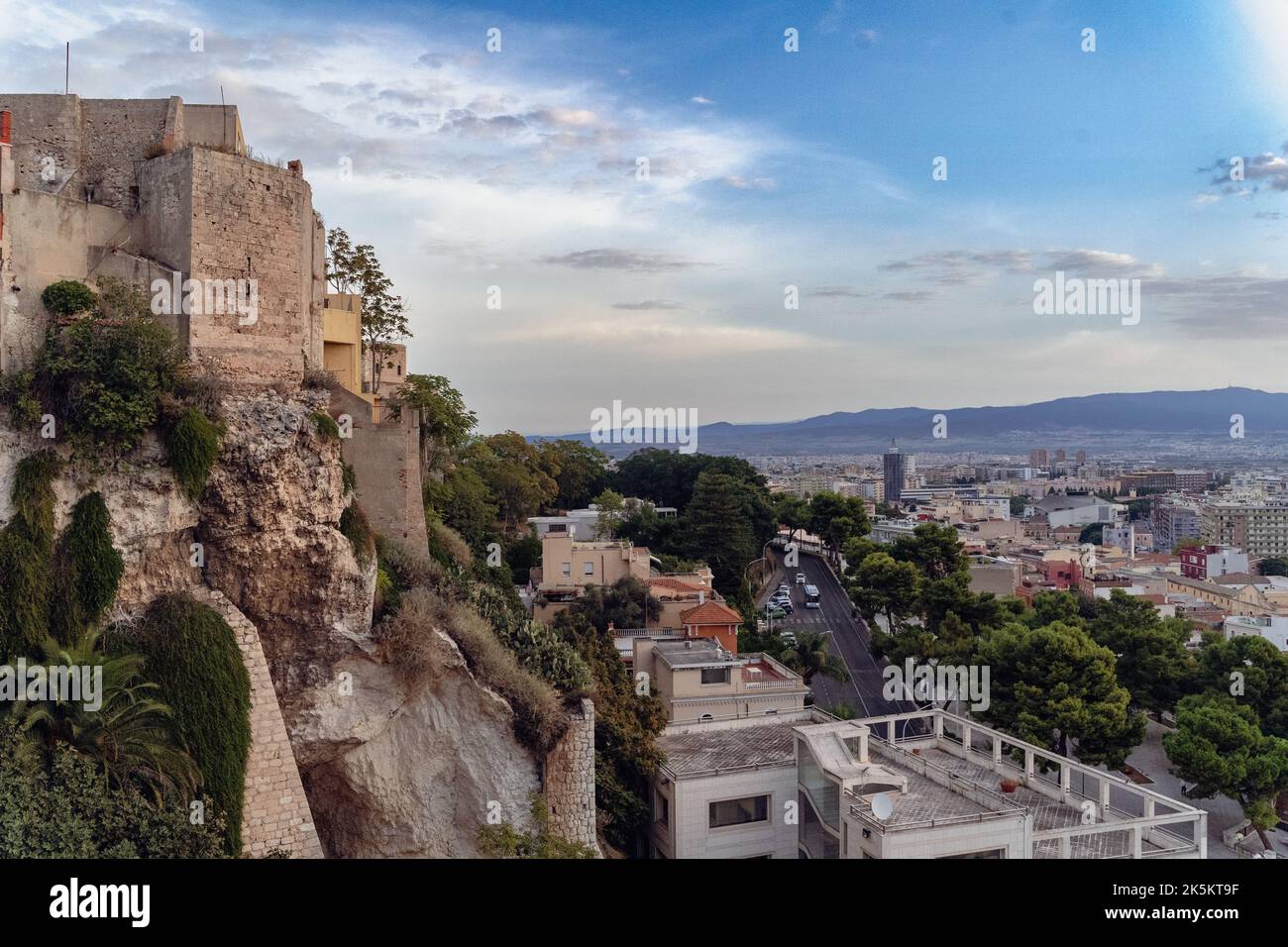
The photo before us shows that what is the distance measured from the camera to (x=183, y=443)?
1334 centimetres

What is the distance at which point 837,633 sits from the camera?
1531 inches

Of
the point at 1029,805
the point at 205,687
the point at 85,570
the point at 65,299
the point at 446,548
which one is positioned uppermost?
the point at 65,299

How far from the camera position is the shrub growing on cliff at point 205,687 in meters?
12.6

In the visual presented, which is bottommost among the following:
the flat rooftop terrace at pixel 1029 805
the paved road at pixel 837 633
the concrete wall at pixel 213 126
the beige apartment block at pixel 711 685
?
the paved road at pixel 837 633

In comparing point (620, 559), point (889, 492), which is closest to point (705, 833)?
point (620, 559)

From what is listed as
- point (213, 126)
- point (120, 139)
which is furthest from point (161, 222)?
point (213, 126)

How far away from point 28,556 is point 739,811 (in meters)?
12.5

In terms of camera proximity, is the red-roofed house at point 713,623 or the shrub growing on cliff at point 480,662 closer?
the shrub growing on cliff at point 480,662

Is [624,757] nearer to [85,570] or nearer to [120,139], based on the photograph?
[85,570]

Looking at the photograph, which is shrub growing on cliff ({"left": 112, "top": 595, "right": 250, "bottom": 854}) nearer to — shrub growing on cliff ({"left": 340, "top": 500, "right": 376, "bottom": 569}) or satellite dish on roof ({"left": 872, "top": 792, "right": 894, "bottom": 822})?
shrub growing on cliff ({"left": 340, "top": 500, "right": 376, "bottom": 569})

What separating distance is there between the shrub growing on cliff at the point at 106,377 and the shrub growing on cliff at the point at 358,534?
3.50m

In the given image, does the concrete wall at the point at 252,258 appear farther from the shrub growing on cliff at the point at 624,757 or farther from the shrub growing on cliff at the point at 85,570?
the shrub growing on cliff at the point at 624,757

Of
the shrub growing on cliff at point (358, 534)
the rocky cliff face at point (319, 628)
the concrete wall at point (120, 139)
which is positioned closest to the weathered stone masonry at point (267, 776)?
the rocky cliff face at point (319, 628)
